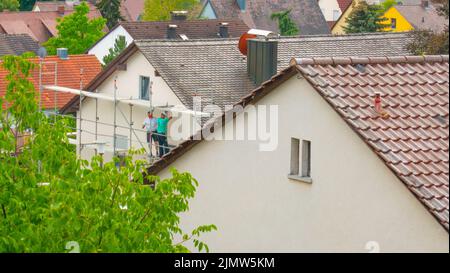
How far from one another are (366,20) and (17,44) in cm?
1832

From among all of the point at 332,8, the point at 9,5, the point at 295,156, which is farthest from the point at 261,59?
the point at 9,5

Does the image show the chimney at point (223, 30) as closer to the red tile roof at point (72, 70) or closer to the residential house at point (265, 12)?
the red tile roof at point (72, 70)

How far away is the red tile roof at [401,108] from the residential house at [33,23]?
7928 cm

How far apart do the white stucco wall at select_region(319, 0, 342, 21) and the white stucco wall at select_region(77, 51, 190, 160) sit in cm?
7553

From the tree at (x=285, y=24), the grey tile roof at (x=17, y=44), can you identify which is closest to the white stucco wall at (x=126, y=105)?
the grey tile roof at (x=17, y=44)

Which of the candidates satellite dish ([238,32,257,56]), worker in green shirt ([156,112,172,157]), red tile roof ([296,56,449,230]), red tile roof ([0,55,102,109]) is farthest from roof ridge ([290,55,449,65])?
red tile roof ([0,55,102,109])

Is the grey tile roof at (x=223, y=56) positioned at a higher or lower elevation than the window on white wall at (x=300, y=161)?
higher

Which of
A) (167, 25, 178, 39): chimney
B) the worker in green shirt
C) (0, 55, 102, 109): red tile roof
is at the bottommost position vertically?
the worker in green shirt

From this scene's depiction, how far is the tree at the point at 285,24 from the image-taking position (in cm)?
9021

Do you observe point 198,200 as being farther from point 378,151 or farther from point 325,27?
point 325,27

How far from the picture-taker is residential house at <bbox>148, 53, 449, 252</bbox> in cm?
1530

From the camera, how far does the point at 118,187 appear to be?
15.1 metres

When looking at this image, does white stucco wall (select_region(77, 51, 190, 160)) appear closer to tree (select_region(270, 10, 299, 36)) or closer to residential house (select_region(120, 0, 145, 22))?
tree (select_region(270, 10, 299, 36))

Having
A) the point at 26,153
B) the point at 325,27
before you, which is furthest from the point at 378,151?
the point at 325,27
